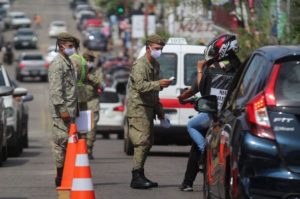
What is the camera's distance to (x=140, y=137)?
1412 cm

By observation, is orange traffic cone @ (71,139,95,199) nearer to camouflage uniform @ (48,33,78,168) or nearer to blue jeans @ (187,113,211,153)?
camouflage uniform @ (48,33,78,168)

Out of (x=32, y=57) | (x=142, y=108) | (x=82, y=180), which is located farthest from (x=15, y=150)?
(x=32, y=57)

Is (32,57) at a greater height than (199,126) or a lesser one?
lesser

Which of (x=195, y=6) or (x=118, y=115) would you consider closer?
(x=195, y=6)

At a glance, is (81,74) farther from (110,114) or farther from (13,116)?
(110,114)

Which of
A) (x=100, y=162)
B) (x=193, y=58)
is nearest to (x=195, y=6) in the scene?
(x=193, y=58)

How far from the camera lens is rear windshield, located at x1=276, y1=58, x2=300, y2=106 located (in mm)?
8812

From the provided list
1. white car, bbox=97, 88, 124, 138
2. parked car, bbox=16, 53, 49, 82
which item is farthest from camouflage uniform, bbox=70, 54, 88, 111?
parked car, bbox=16, 53, 49, 82

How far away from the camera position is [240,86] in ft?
32.4

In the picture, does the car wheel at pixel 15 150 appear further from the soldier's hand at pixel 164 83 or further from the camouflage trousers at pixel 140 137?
the soldier's hand at pixel 164 83

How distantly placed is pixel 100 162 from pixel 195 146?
5.51m

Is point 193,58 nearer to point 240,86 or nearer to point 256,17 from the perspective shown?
point 256,17

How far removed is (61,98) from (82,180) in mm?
2800

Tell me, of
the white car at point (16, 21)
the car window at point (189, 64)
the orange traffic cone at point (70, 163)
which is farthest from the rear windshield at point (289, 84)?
the white car at point (16, 21)
